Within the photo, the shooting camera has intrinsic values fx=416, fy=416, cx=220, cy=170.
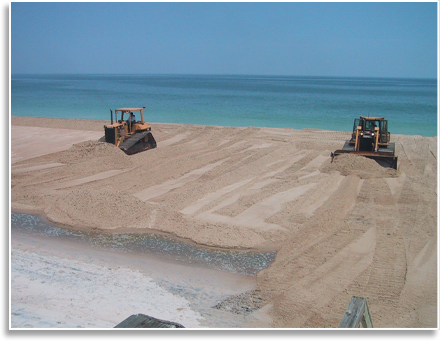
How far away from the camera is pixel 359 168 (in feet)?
42.4

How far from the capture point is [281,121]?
3225 cm

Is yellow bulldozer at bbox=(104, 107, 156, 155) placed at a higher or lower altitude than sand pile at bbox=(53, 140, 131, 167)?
higher

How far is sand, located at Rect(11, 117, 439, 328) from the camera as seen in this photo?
248 inches

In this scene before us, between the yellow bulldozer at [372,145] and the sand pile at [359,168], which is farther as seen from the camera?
the yellow bulldozer at [372,145]

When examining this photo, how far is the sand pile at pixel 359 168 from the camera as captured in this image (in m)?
12.6

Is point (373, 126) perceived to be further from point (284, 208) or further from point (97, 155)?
point (97, 155)

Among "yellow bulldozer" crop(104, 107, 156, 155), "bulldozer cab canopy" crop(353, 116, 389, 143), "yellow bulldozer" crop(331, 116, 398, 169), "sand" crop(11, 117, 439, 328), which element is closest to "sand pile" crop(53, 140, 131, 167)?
"sand" crop(11, 117, 439, 328)

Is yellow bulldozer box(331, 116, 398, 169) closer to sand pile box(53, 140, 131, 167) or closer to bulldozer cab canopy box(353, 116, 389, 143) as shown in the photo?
bulldozer cab canopy box(353, 116, 389, 143)

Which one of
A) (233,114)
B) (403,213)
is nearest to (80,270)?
(403,213)

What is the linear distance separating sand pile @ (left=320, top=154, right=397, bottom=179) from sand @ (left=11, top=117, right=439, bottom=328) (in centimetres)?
4

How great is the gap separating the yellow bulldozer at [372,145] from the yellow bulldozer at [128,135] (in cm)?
735

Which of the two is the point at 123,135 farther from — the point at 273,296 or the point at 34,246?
the point at 273,296

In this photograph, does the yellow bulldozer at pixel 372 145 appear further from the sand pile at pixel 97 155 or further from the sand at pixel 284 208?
the sand pile at pixel 97 155

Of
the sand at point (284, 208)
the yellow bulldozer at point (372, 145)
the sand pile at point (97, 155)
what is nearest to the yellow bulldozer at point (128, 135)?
the sand at point (284, 208)
